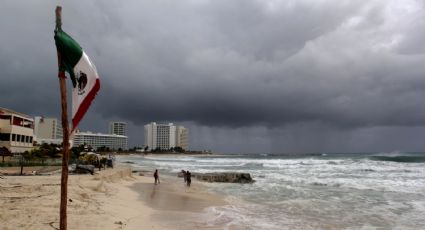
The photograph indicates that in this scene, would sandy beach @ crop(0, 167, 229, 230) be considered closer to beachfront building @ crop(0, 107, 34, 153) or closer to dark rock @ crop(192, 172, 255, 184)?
dark rock @ crop(192, 172, 255, 184)

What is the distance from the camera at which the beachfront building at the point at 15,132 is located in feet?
167

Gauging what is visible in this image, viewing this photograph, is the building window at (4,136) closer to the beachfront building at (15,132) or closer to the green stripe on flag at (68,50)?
the beachfront building at (15,132)

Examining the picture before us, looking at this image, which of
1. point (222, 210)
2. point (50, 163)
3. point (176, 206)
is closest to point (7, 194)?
point (176, 206)

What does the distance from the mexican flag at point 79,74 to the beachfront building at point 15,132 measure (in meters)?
50.8

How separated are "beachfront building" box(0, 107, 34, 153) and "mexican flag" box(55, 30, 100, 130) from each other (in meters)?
50.8

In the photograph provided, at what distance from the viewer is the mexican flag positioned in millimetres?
6223

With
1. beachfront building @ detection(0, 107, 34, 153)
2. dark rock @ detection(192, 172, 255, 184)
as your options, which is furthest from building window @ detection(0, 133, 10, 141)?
dark rock @ detection(192, 172, 255, 184)

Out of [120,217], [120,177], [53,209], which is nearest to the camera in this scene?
[53,209]

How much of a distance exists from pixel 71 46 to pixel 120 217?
26.4ft

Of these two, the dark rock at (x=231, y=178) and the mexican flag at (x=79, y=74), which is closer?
the mexican flag at (x=79, y=74)

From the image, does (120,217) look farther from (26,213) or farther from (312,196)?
(312,196)

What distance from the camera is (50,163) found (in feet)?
117

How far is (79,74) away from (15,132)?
5344cm

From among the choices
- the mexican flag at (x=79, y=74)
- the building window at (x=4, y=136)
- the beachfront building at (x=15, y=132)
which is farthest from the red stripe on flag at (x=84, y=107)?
the building window at (x=4, y=136)
